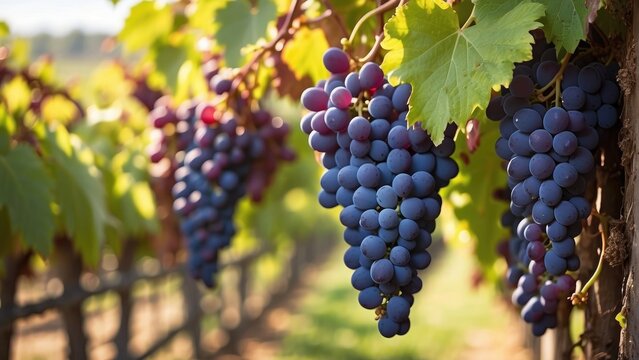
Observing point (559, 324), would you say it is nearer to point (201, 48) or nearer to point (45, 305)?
point (201, 48)

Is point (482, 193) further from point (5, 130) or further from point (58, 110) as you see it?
point (58, 110)

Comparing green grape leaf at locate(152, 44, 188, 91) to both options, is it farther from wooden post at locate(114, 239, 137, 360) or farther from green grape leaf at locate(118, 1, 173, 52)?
wooden post at locate(114, 239, 137, 360)

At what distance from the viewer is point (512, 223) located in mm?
1450

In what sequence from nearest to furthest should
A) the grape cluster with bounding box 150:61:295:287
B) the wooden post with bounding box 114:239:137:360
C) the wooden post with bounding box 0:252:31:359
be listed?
the grape cluster with bounding box 150:61:295:287 → the wooden post with bounding box 0:252:31:359 → the wooden post with bounding box 114:239:137:360

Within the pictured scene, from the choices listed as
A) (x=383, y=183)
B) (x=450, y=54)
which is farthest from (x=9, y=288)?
(x=450, y=54)

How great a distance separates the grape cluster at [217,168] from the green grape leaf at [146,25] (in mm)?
481

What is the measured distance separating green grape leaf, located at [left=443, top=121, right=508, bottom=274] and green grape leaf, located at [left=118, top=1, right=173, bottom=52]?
1.20m

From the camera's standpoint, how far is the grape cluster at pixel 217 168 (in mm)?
1874

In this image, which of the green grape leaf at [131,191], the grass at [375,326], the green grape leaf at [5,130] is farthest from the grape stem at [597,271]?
the grass at [375,326]

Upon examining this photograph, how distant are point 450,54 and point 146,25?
5.47 ft

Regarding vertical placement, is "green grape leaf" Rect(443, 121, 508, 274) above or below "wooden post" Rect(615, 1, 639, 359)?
above

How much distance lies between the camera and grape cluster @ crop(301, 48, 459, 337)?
1.12 m

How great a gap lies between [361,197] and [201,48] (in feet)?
3.51

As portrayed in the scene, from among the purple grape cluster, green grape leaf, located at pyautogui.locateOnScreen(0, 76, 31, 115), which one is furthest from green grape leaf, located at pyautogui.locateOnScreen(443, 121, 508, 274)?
green grape leaf, located at pyautogui.locateOnScreen(0, 76, 31, 115)
